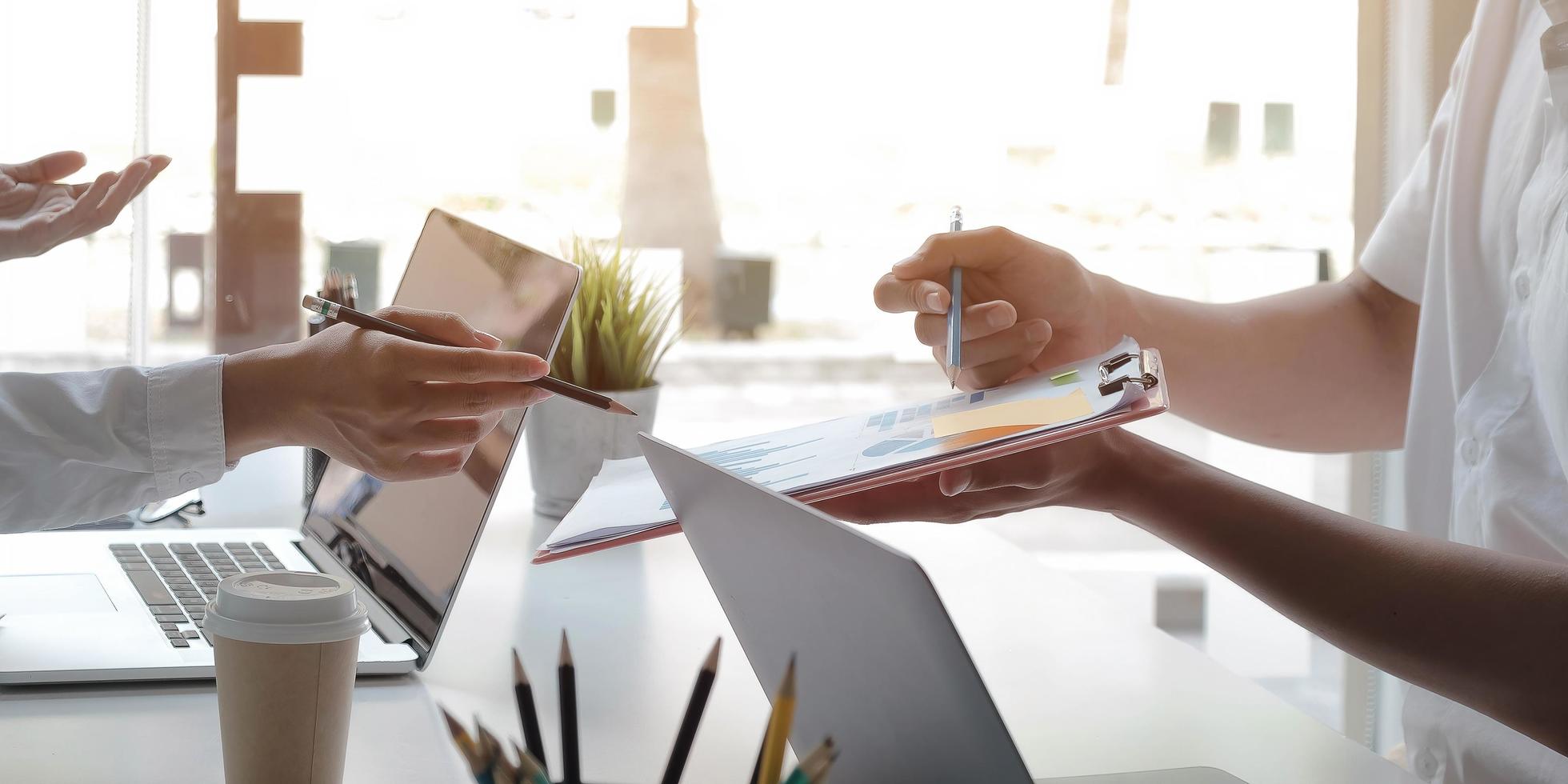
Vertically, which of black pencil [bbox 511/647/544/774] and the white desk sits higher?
black pencil [bbox 511/647/544/774]

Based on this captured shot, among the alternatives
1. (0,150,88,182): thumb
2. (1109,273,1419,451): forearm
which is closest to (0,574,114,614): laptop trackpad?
(0,150,88,182): thumb

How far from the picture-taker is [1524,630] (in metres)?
0.63

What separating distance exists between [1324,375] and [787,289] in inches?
46.6

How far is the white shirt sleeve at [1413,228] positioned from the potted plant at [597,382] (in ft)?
2.47

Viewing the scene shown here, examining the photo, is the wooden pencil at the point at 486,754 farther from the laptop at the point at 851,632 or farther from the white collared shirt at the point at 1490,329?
the white collared shirt at the point at 1490,329

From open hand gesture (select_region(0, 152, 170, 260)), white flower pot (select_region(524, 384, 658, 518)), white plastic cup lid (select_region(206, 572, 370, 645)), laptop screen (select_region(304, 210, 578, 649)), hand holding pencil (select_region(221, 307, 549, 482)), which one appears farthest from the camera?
white flower pot (select_region(524, 384, 658, 518))

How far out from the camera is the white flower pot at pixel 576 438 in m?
1.32

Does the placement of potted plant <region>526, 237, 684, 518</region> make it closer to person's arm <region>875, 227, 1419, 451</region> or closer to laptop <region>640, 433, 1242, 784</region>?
person's arm <region>875, 227, 1419, 451</region>

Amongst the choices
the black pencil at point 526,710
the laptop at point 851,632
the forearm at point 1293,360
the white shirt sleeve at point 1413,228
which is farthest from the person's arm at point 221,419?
the white shirt sleeve at point 1413,228

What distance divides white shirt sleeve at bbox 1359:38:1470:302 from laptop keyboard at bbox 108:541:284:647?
3.53 ft

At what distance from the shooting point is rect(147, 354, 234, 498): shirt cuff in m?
0.80

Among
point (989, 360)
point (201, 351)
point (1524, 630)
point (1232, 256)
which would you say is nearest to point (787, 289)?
point (1232, 256)

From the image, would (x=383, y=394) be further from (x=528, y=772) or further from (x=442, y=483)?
(x=528, y=772)

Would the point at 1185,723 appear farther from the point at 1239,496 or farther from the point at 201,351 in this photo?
the point at 201,351
